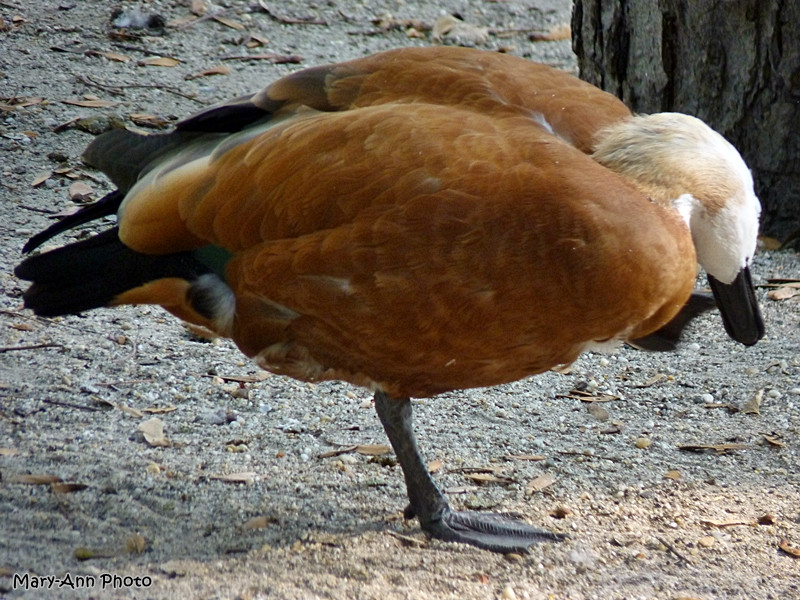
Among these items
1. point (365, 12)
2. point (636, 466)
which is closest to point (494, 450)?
point (636, 466)

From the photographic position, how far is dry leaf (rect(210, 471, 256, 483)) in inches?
141

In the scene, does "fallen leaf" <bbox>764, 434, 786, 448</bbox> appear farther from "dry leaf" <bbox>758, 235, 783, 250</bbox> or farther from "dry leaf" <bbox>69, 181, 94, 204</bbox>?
A: "dry leaf" <bbox>69, 181, 94, 204</bbox>

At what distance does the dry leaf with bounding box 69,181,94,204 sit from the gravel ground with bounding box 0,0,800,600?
0.05 meters

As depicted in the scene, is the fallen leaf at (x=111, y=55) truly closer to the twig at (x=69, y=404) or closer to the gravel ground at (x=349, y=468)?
the gravel ground at (x=349, y=468)

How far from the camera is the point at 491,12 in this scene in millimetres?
8336

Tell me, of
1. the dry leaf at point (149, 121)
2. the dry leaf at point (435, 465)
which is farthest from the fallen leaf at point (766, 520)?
the dry leaf at point (149, 121)

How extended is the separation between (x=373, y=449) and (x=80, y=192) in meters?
2.45

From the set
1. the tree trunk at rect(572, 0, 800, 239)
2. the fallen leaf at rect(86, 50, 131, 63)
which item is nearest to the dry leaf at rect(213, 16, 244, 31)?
the fallen leaf at rect(86, 50, 131, 63)

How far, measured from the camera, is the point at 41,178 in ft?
18.1

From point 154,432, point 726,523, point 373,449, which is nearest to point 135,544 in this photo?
point 154,432

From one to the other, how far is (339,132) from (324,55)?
181 inches

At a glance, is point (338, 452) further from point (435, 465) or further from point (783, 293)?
point (783, 293)

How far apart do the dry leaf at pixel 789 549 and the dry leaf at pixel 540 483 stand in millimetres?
803

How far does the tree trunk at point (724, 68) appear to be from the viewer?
16.3 ft
